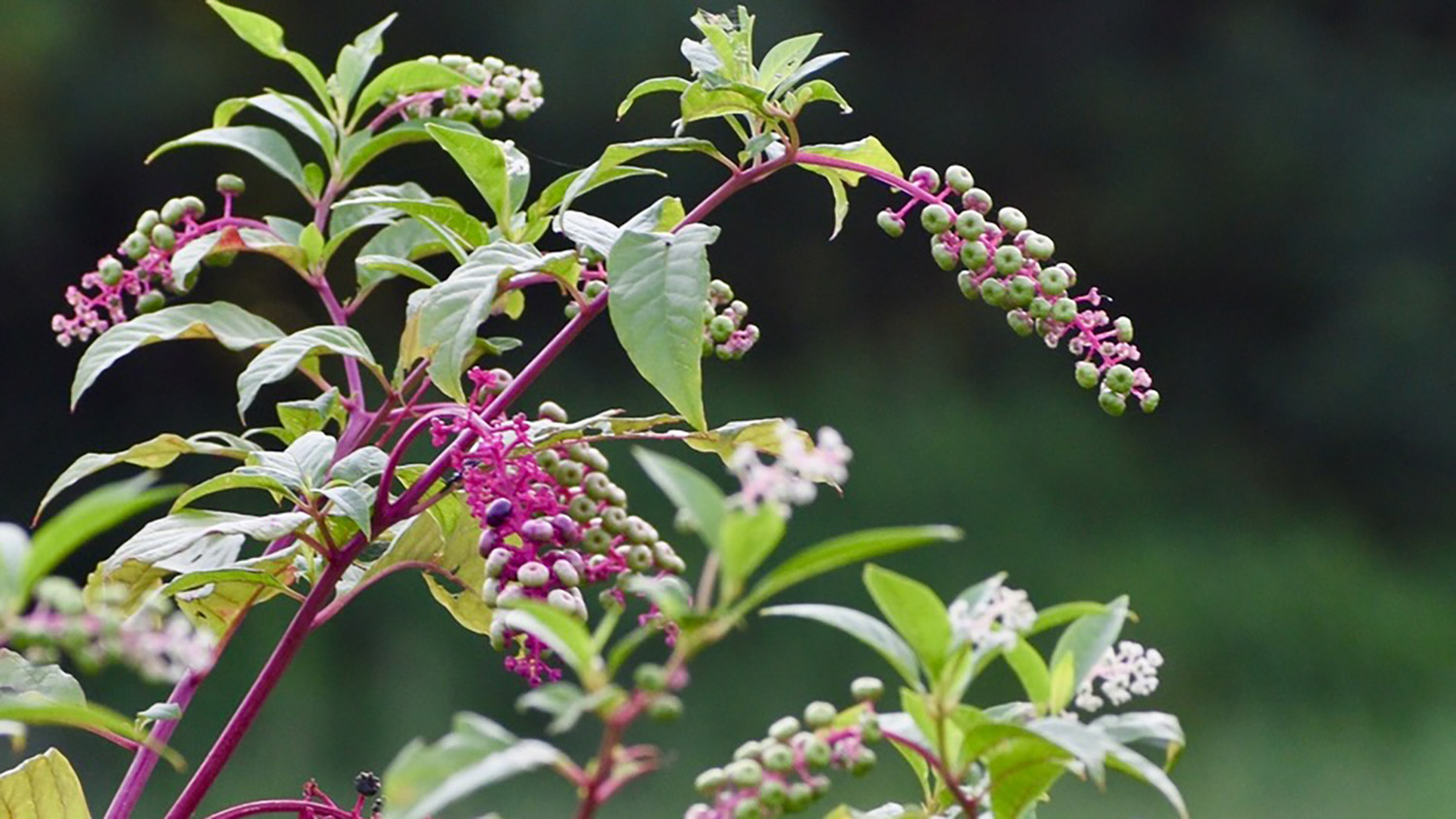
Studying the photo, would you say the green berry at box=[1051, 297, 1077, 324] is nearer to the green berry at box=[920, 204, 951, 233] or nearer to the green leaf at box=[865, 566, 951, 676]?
the green berry at box=[920, 204, 951, 233]

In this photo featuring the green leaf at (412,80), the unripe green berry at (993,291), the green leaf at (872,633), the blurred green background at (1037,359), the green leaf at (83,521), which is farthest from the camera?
Result: the blurred green background at (1037,359)

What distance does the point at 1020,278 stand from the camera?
0.44m

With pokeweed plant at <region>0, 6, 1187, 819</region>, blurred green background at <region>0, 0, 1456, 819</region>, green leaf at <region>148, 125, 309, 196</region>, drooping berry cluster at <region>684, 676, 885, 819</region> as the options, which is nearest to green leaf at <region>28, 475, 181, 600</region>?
pokeweed plant at <region>0, 6, 1187, 819</region>

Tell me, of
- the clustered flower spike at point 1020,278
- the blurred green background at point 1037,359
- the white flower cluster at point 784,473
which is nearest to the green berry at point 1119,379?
the clustered flower spike at point 1020,278

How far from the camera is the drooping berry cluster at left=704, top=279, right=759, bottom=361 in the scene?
1.55 feet

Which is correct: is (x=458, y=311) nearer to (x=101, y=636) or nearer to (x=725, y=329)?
(x=725, y=329)

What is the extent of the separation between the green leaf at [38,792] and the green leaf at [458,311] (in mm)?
146

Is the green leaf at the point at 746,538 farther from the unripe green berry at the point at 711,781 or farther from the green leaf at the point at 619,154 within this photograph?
the green leaf at the point at 619,154

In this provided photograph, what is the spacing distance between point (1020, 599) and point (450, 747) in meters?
0.11

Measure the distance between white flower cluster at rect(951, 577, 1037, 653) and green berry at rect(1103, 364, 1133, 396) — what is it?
5.8 inches

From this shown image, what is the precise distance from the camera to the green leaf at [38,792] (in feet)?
1.46

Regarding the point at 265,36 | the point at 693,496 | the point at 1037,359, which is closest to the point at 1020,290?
the point at 693,496

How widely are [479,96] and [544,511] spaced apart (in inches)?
8.5

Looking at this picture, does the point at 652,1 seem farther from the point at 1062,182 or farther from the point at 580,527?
the point at 580,527
